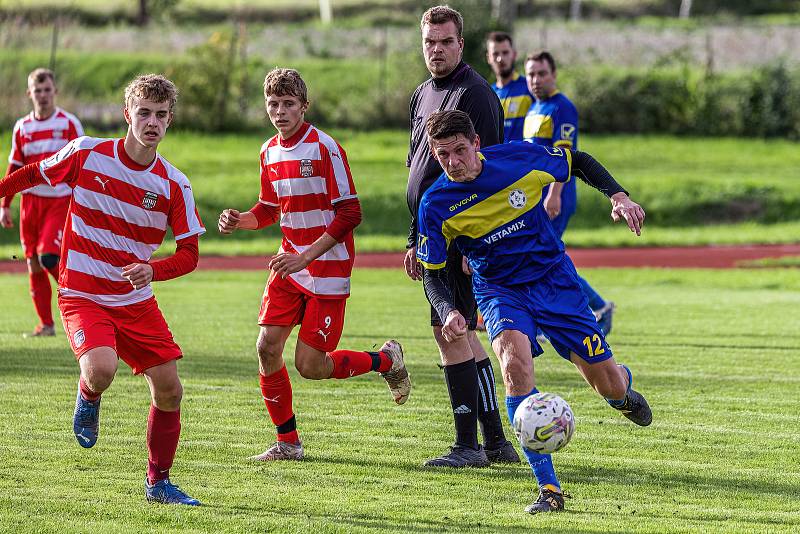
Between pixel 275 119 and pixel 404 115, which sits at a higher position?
pixel 275 119

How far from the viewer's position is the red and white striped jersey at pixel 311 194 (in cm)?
672

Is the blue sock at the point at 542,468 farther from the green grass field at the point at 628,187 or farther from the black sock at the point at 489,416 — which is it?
the green grass field at the point at 628,187

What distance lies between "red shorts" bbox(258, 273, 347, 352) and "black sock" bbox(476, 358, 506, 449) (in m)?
0.86

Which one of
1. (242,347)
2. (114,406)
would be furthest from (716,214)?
(114,406)

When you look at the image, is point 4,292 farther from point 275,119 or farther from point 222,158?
point 222,158

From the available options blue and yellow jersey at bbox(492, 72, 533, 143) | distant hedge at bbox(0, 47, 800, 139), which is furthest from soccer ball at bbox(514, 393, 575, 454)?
distant hedge at bbox(0, 47, 800, 139)

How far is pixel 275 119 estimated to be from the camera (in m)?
6.67

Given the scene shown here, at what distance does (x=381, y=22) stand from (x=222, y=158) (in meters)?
14.2

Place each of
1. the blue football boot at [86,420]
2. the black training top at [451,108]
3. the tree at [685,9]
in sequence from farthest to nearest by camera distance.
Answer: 1. the tree at [685,9]
2. the black training top at [451,108]
3. the blue football boot at [86,420]

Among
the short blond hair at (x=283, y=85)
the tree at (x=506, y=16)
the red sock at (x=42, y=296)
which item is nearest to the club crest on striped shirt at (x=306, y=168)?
the short blond hair at (x=283, y=85)

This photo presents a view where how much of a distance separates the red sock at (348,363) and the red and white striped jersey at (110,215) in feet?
4.96

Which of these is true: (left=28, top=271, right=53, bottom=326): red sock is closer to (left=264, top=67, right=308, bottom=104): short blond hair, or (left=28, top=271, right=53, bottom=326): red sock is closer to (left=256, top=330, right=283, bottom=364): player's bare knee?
(left=256, top=330, right=283, bottom=364): player's bare knee

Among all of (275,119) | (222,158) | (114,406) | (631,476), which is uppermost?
(275,119)

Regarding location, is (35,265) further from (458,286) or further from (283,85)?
(458,286)
